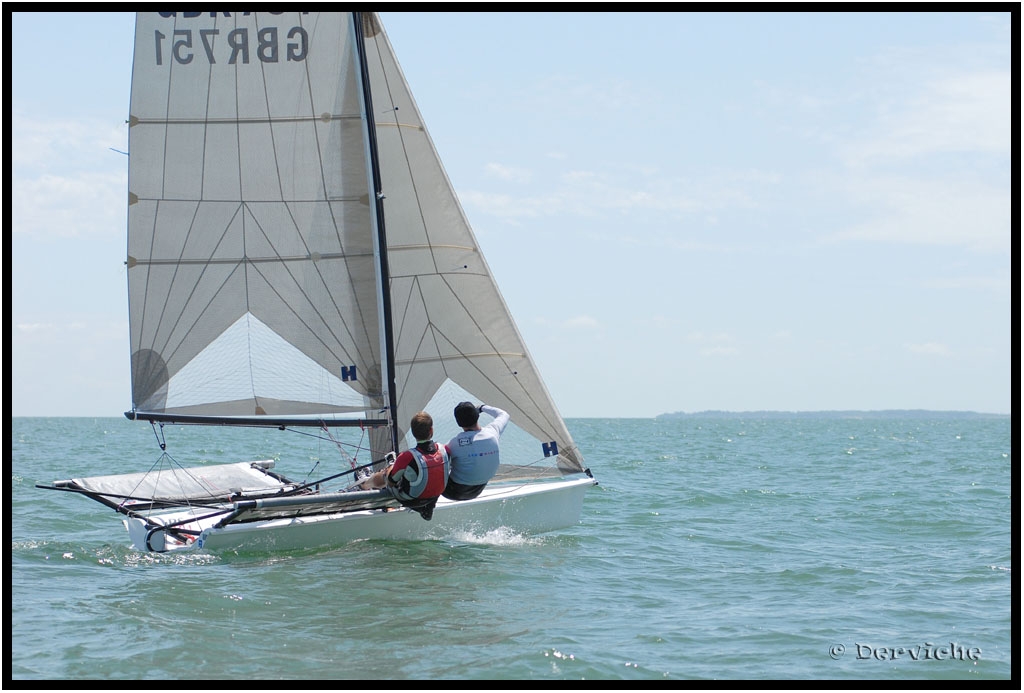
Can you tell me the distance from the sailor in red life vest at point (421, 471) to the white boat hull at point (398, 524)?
12.6 inches

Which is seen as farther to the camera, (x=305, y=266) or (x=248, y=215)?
(x=305, y=266)

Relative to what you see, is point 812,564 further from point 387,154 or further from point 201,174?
point 201,174

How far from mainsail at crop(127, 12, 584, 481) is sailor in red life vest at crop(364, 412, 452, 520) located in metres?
1.45

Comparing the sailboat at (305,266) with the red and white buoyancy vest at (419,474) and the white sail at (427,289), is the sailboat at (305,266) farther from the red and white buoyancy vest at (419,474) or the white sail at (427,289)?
the red and white buoyancy vest at (419,474)

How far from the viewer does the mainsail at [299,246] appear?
10.7 m

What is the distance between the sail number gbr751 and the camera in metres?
10.7

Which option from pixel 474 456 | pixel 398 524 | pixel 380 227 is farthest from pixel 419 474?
pixel 380 227

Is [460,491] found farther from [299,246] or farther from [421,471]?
[299,246]

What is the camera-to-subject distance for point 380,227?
10.8m

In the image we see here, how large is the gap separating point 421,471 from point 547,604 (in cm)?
181

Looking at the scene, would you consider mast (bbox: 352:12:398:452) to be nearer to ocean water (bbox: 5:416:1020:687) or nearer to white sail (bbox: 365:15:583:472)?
white sail (bbox: 365:15:583:472)

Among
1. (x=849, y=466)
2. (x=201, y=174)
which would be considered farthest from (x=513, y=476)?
(x=849, y=466)

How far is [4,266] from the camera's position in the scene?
318 inches

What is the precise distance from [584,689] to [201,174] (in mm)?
6835
